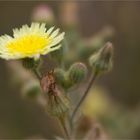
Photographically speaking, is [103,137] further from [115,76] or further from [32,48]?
[115,76]

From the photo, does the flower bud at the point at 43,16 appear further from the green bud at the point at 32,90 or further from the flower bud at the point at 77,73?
the flower bud at the point at 77,73

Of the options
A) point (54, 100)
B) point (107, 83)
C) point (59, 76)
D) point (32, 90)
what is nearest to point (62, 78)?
point (59, 76)

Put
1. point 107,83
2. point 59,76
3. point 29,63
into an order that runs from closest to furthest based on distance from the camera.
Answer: point 29,63, point 59,76, point 107,83

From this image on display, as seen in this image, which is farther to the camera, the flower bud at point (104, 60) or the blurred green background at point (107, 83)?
the blurred green background at point (107, 83)

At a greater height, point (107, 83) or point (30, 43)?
point (107, 83)

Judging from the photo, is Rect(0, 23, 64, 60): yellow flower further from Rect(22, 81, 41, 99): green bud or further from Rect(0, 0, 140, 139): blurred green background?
Rect(0, 0, 140, 139): blurred green background

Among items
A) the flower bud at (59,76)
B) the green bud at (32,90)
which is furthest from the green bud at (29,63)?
the green bud at (32,90)

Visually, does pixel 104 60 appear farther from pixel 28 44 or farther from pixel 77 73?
pixel 28 44
